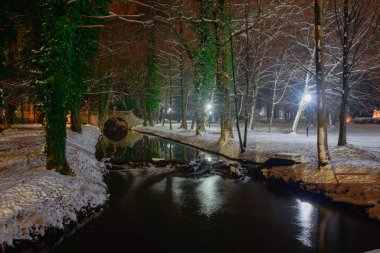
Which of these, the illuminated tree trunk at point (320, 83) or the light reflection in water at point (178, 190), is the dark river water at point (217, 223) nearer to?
the light reflection in water at point (178, 190)

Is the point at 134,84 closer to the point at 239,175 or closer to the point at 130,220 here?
the point at 239,175

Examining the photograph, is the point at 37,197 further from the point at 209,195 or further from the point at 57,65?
the point at 209,195

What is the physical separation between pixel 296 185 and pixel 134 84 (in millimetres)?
39400

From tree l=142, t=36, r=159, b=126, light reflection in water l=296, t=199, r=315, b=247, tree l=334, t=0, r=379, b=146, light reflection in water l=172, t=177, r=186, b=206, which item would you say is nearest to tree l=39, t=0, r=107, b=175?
light reflection in water l=172, t=177, r=186, b=206

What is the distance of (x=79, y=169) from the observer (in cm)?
1575

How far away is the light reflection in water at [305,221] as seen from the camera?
1005 cm

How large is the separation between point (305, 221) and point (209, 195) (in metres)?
4.59

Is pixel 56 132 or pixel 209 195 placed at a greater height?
pixel 56 132

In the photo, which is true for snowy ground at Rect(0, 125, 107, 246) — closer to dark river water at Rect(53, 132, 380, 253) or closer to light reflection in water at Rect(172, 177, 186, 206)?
dark river water at Rect(53, 132, 380, 253)

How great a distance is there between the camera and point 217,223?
37.1 feet

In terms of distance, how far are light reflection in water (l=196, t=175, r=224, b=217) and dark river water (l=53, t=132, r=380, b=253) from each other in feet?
0.13

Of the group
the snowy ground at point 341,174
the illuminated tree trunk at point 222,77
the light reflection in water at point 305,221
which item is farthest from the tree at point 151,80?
the light reflection in water at point 305,221

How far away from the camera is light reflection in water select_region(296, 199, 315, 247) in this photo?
10.0 meters

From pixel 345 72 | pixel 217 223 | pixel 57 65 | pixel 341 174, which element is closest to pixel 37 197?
pixel 57 65
